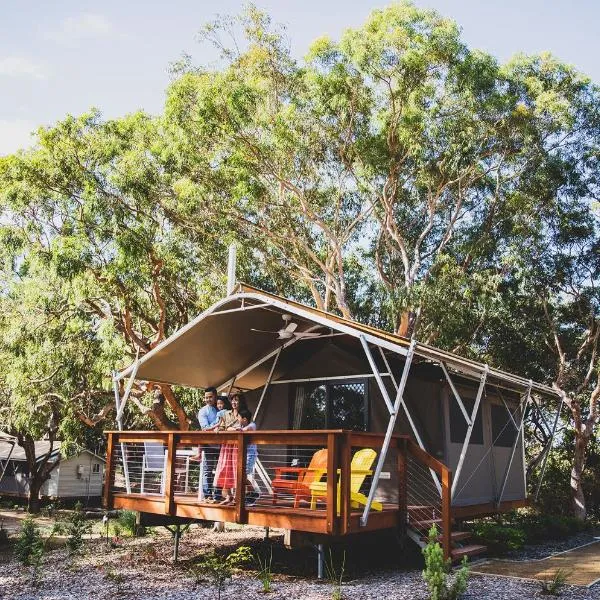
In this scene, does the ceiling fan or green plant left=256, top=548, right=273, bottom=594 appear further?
the ceiling fan

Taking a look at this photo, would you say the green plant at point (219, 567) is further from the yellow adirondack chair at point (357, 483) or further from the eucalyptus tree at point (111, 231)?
the eucalyptus tree at point (111, 231)

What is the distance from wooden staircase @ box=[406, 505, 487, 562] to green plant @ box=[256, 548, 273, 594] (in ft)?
5.68

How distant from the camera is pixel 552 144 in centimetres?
1534

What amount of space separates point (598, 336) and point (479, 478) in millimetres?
7281

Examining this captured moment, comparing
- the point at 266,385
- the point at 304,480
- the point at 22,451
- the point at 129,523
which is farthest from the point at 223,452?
the point at 22,451

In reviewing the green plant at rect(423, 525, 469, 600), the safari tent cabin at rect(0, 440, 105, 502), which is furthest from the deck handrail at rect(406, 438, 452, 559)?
the safari tent cabin at rect(0, 440, 105, 502)

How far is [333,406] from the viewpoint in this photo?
952 cm

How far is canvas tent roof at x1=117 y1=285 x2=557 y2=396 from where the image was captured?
815 centimetres

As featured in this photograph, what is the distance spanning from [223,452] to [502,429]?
6.16m

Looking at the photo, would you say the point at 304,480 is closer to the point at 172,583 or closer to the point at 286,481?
the point at 286,481

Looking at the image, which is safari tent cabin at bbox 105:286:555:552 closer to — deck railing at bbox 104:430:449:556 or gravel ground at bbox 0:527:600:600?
deck railing at bbox 104:430:449:556

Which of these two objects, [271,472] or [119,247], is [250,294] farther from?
[119,247]

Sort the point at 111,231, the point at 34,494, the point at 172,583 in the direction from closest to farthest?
the point at 172,583 → the point at 111,231 → the point at 34,494

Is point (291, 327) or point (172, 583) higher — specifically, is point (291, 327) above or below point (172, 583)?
above
